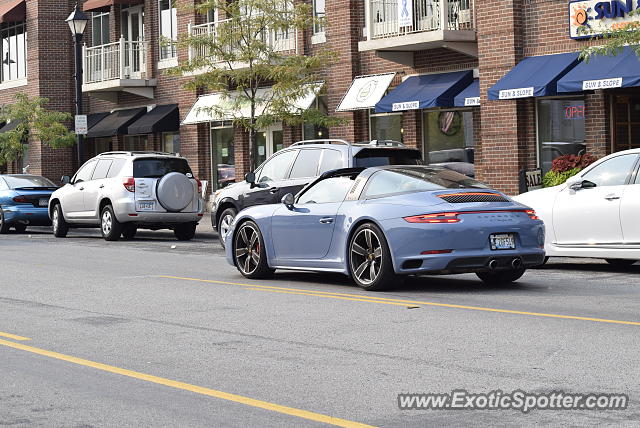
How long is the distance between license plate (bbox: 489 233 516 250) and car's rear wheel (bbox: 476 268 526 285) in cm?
86

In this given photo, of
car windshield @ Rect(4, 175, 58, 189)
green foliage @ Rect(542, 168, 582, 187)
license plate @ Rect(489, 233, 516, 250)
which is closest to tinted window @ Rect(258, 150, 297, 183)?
green foliage @ Rect(542, 168, 582, 187)

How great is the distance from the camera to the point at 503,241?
12.1 metres

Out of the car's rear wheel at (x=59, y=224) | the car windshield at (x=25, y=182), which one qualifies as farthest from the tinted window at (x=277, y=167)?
the car windshield at (x=25, y=182)

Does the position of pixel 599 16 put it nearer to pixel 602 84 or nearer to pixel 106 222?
pixel 602 84

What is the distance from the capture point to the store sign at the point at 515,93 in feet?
74.8

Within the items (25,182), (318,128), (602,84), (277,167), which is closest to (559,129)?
(602,84)

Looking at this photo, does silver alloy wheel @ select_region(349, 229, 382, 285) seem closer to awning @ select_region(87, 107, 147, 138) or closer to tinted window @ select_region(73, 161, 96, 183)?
tinted window @ select_region(73, 161, 96, 183)

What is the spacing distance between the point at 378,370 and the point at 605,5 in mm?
16504

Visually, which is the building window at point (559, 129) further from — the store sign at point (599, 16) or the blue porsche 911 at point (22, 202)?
the blue porsche 911 at point (22, 202)

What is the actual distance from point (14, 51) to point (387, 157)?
3073 cm

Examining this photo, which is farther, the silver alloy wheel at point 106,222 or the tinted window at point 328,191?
the silver alloy wheel at point 106,222

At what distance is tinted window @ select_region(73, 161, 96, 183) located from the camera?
2525 centimetres

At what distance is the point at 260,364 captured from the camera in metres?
8.11

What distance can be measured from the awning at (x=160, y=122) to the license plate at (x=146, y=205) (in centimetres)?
1239
